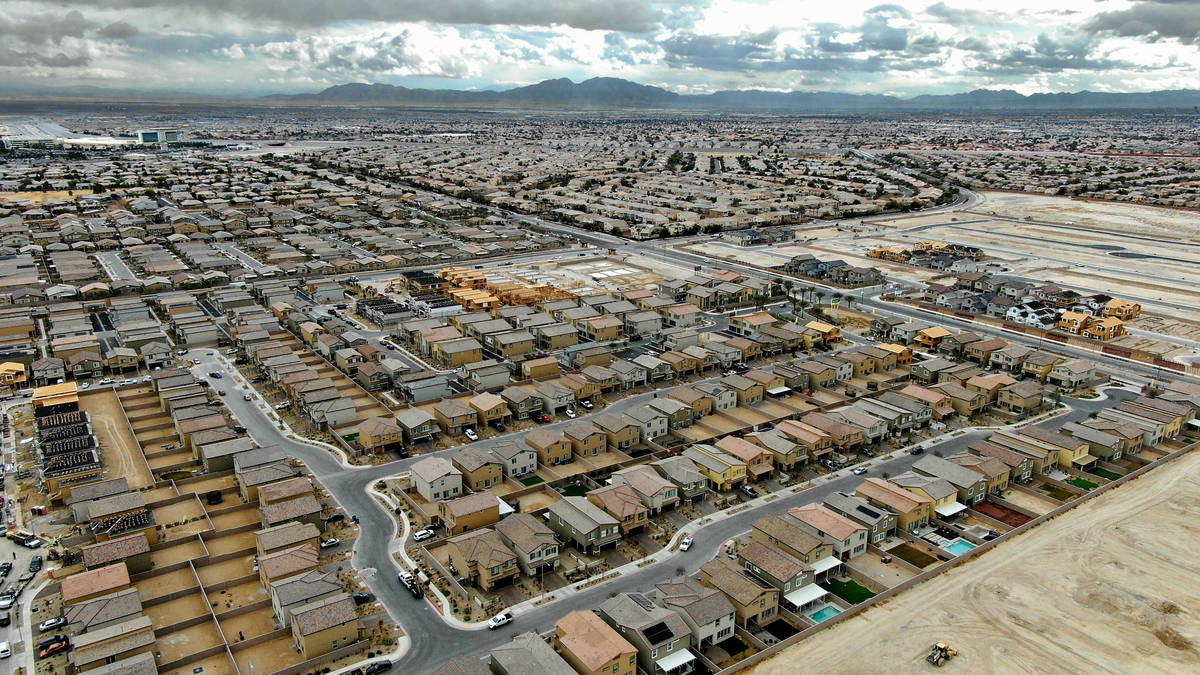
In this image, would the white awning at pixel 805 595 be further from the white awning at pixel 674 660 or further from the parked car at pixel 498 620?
the parked car at pixel 498 620

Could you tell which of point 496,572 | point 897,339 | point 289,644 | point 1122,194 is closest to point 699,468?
point 496,572

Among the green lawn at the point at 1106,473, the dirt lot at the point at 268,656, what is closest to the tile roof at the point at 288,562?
the dirt lot at the point at 268,656

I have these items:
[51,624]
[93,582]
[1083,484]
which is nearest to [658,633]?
[93,582]

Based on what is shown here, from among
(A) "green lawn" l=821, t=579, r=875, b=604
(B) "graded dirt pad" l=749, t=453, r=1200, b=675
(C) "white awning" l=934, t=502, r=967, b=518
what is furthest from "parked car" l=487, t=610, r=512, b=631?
(C) "white awning" l=934, t=502, r=967, b=518

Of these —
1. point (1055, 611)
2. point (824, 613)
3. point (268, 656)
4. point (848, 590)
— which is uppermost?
point (1055, 611)

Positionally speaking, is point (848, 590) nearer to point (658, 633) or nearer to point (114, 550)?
point (658, 633)

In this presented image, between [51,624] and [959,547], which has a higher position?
[959,547]
